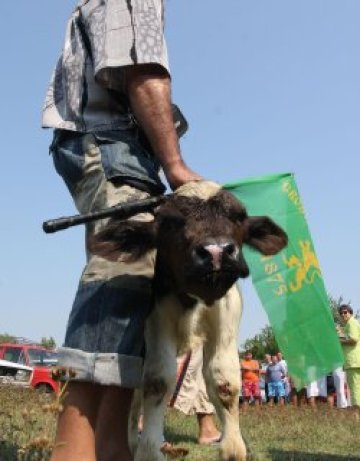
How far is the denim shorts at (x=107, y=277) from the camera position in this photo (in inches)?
127

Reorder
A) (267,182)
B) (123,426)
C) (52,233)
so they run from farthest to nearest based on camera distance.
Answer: (267,182) → (123,426) → (52,233)

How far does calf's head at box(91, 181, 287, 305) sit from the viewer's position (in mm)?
3104

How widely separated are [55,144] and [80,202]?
13.0 inches

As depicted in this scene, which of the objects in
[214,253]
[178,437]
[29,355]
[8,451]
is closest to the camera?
[214,253]

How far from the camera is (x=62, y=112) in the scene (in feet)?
12.0

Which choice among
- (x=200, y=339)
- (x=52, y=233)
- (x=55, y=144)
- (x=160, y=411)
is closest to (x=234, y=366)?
(x=200, y=339)

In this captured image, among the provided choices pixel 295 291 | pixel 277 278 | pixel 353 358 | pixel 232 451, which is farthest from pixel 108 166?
pixel 353 358

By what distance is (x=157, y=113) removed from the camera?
328cm

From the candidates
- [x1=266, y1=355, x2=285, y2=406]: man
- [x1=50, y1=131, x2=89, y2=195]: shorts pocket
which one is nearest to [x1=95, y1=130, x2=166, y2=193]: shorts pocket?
[x1=50, y1=131, x2=89, y2=195]: shorts pocket

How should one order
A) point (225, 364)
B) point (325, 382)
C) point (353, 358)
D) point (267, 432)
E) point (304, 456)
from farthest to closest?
1. point (325, 382)
2. point (353, 358)
3. point (267, 432)
4. point (304, 456)
5. point (225, 364)

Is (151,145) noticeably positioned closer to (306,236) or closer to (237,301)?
(237,301)

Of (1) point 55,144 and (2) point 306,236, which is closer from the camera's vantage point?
(1) point 55,144

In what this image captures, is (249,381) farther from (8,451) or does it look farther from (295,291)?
(8,451)

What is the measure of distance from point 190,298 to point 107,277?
44 cm
